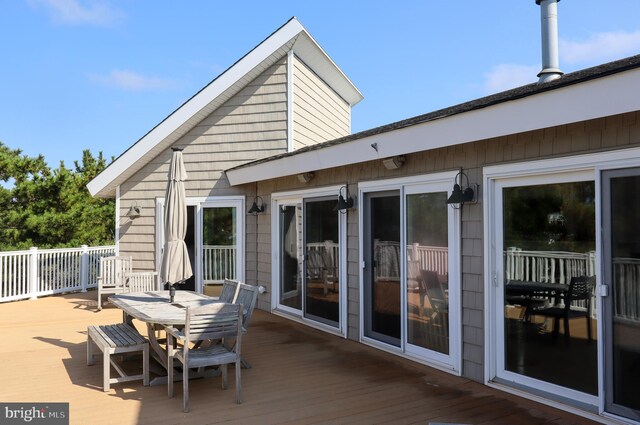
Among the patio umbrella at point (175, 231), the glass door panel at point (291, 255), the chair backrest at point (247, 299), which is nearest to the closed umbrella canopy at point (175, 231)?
the patio umbrella at point (175, 231)

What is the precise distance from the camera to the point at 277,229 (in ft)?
27.1

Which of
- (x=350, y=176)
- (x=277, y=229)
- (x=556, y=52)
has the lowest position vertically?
(x=277, y=229)

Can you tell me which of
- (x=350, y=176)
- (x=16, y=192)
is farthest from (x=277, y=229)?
(x=16, y=192)

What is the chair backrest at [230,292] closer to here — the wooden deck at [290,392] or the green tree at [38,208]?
the wooden deck at [290,392]

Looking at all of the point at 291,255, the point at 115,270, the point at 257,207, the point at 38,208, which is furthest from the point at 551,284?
the point at 38,208

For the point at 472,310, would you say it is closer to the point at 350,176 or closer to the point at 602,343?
the point at 602,343

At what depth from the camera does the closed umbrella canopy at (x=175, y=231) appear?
17.9ft

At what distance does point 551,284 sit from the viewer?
3939 millimetres

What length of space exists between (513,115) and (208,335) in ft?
10.3

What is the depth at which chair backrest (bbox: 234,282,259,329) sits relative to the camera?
474cm

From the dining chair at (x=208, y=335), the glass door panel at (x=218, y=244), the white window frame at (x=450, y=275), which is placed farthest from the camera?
the glass door panel at (x=218, y=244)

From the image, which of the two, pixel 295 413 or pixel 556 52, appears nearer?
pixel 295 413

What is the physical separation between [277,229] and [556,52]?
16.2 feet

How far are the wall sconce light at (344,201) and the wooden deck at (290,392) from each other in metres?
1.75
